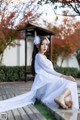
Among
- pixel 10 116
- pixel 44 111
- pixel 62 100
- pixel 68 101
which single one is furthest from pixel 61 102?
pixel 10 116

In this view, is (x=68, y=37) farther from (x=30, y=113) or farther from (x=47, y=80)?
(x=30, y=113)

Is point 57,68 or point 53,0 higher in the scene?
point 53,0

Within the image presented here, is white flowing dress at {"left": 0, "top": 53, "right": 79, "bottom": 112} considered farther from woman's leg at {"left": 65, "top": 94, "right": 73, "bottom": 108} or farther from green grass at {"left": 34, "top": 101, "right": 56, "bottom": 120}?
woman's leg at {"left": 65, "top": 94, "right": 73, "bottom": 108}

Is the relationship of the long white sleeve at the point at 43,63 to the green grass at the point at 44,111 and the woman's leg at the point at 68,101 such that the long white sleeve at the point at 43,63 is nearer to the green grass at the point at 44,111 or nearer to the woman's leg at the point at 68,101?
the green grass at the point at 44,111

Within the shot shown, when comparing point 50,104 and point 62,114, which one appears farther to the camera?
point 50,104

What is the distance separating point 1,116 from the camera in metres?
7.49

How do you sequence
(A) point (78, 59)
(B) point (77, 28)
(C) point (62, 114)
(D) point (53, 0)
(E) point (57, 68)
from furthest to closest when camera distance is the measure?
(A) point (78, 59), (B) point (77, 28), (E) point (57, 68), (D) point (53, 0), (C) point (62, 114)

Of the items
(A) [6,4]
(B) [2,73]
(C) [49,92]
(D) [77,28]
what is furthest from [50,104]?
(D) [77,28]

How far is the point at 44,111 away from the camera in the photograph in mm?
8203

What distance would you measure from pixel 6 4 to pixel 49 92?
1591 centimetres

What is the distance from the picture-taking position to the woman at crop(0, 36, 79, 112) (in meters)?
7.72

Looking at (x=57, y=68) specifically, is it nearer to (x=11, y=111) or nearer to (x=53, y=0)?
(x=53, y=0)

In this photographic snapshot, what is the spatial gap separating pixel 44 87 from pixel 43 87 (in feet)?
0.07

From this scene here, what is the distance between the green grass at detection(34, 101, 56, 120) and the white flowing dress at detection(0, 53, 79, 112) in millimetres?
168
